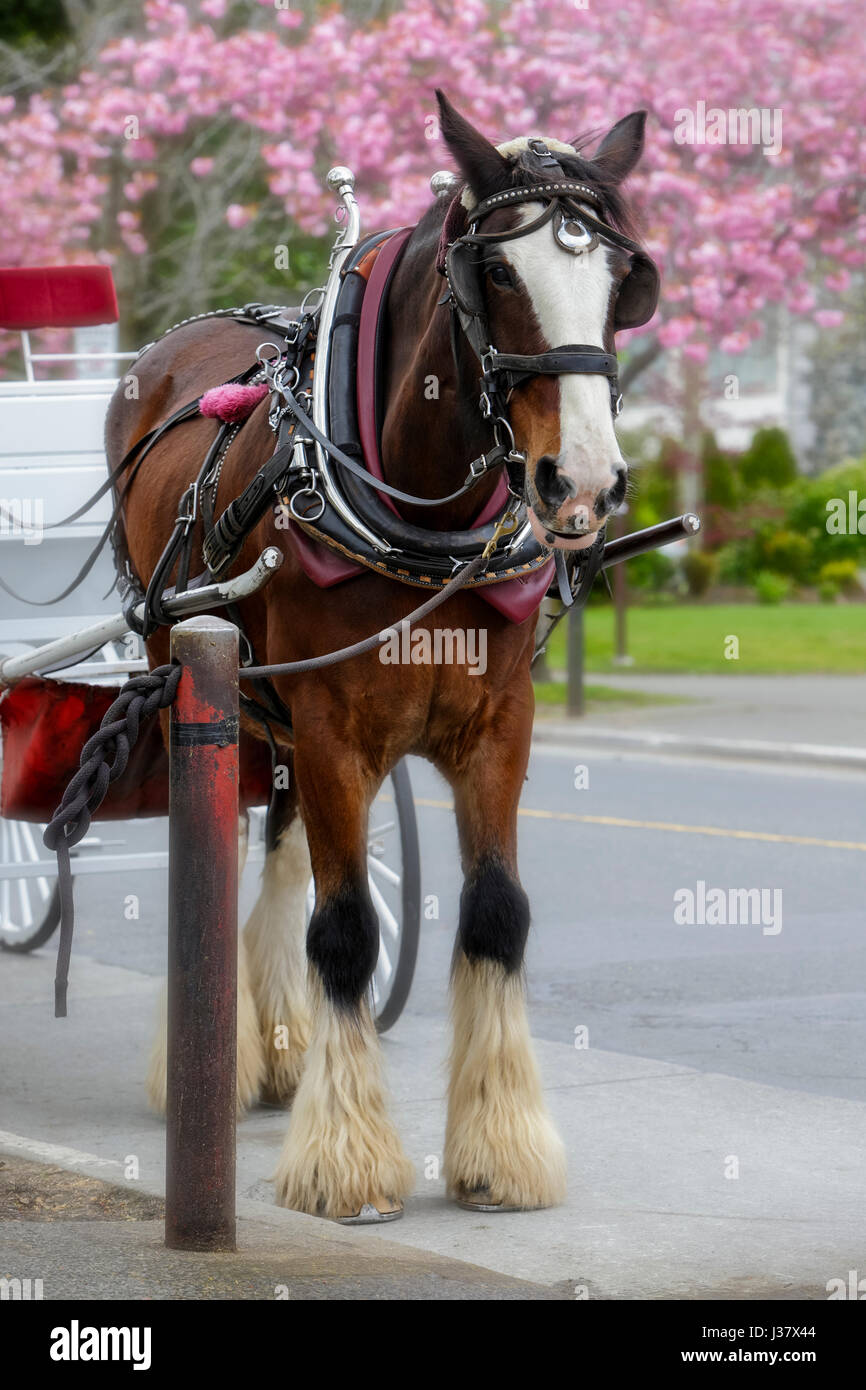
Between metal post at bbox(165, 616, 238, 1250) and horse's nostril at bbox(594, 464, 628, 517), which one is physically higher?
horse's nostril at bbox(594, 464, 628, 517)

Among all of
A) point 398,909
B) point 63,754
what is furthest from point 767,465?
point 63,754

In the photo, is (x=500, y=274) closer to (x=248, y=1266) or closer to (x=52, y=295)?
(x=248, y=1266)

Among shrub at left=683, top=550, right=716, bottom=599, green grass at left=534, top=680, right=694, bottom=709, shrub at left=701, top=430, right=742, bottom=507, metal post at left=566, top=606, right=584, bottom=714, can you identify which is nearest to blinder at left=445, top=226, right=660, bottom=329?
metal post at left=566, top=606, right=584, bottom=714

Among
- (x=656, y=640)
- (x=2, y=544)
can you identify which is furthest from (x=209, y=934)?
(x=656, y=640)

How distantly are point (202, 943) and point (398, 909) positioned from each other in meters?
2.81

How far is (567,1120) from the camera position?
223 inches

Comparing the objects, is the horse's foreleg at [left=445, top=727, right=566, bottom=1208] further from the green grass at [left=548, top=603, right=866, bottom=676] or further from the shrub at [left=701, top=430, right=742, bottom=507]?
the shrub at [left=701, top=430, right=742, bottom=507]

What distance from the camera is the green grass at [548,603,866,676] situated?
2157 centimetres

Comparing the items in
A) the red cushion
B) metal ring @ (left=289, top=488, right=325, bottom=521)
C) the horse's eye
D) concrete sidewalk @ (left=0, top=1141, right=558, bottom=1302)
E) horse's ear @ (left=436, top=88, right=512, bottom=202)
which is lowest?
concrete sidewalk @ (left=0, top=1141, right=558, bottom=1302)

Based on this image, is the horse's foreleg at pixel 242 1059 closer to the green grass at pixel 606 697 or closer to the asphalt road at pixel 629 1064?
the asphalt road at pixel 629 1064

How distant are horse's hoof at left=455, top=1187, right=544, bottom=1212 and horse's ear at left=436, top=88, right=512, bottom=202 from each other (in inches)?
91.5

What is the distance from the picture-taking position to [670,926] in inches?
331
